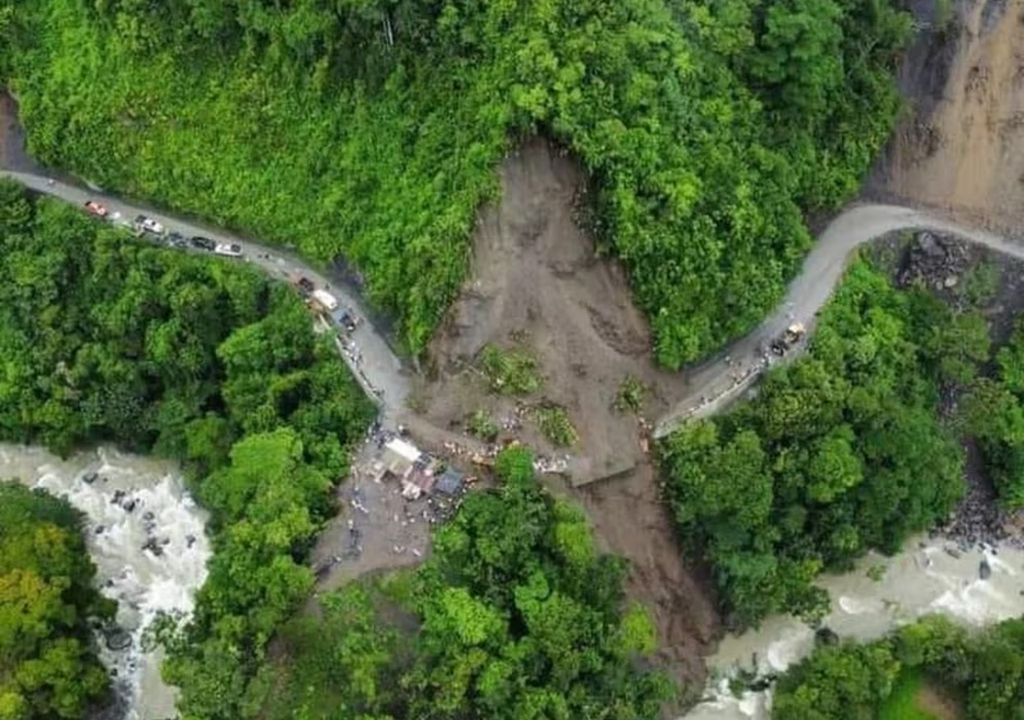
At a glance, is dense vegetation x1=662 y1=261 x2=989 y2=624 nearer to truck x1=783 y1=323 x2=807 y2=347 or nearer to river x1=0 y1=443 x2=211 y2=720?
truck x1=783 y1=323 x2=807 y2=347

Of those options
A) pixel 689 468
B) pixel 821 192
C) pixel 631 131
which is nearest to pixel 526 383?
pixel 689 468

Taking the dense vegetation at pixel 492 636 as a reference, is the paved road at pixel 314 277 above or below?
above

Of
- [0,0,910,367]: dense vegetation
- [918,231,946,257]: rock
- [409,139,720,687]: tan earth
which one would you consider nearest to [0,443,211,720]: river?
[0,0,910,367]: dense vegetation

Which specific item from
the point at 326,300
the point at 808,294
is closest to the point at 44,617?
the point at 326,300

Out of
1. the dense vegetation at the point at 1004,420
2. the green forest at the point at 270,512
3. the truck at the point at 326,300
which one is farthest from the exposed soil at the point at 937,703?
the truck at the point at 326,300

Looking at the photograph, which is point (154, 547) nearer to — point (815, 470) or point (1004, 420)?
point (815, 470)

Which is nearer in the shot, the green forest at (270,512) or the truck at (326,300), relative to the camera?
the green forest at (270,512)

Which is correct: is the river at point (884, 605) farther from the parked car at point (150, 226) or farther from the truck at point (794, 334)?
the parked car at point (150, 226)
